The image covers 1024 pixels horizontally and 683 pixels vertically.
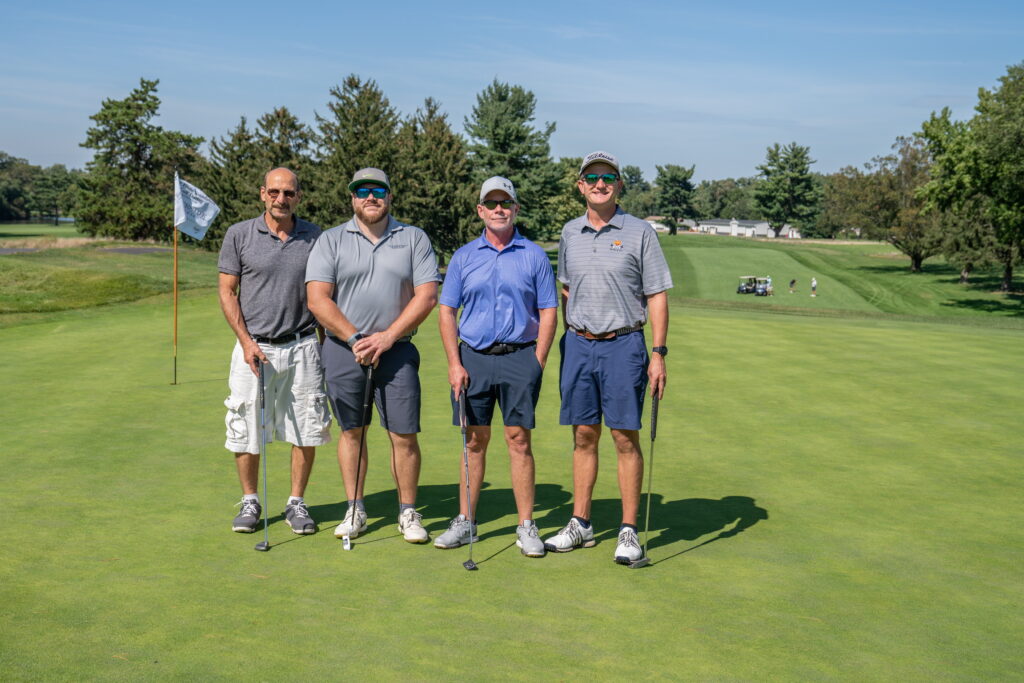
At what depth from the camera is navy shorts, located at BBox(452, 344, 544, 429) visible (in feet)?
16.8

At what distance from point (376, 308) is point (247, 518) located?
56.9 inches

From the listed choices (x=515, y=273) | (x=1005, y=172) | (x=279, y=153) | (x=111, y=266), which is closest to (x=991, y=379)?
(x=515, y=273)

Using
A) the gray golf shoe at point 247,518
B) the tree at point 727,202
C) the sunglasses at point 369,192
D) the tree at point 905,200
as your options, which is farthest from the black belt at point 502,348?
the tree at point 727,202

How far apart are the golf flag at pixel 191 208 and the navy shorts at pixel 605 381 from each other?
22.6ft

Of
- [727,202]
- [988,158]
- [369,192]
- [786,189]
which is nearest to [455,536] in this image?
[369,192]

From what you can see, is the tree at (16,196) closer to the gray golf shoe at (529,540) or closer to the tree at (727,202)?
the tree at (727,202)

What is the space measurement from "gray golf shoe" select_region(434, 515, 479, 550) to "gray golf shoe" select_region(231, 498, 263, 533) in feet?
3.61

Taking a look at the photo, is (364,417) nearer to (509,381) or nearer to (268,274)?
(509,381)

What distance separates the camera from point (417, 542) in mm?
5148

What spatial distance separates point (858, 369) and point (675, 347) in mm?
2791

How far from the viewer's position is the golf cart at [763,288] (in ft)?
187

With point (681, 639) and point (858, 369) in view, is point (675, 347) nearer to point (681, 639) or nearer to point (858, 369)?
point (858, 369)

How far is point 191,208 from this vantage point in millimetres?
10930

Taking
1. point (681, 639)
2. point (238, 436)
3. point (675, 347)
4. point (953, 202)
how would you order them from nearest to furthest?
point (681, 639) < point (238, 436) < point (675, 347) < point (953, 202)
